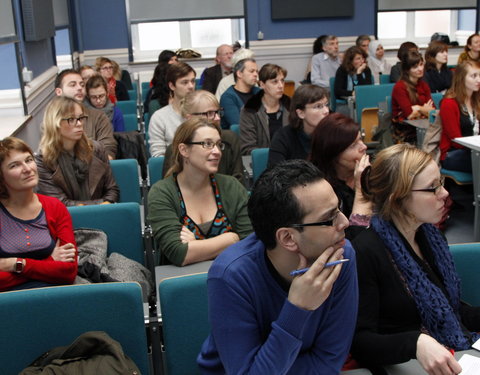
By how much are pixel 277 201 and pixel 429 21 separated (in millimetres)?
9556

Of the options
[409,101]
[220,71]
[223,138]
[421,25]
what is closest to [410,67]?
[409,101]

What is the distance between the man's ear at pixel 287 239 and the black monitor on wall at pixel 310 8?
823 centimetres

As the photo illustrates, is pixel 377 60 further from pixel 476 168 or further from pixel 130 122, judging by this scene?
pixel 476 168

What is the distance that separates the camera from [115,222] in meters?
2.62

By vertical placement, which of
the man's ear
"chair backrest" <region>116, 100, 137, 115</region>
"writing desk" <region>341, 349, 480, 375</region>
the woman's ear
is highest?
the woman's ear

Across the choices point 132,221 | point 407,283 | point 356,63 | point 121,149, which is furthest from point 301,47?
point 407,283

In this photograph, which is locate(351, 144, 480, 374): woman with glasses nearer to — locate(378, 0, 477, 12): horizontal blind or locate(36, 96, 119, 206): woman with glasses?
locate(36, 96, 119, 206): woman with glasses

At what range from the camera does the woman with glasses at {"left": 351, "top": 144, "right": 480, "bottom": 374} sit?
175 centimetres

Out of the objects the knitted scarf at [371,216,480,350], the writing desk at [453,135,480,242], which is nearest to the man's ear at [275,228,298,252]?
the knitted scarf at [371,216,480,350]

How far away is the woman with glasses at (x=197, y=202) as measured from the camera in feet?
8.18

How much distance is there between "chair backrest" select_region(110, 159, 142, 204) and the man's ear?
82.1 inches

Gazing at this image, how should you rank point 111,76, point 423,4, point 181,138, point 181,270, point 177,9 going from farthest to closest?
point 423,4 → point 177,9 → point 111,76 → point 181,138 → point 181,270

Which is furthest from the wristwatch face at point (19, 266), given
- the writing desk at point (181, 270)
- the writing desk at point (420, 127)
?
the writing desk at point (420, 127)

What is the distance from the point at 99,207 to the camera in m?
2.61
